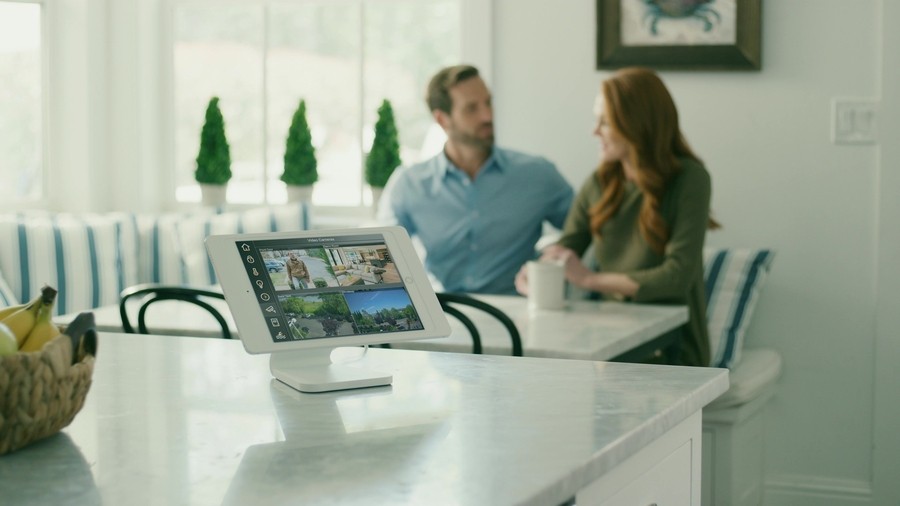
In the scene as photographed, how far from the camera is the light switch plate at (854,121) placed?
353cm

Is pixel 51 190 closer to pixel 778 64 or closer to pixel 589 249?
pixel 589 249

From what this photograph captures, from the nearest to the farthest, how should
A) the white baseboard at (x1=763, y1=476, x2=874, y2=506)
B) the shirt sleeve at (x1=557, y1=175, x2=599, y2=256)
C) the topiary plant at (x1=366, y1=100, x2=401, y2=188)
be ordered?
the shirt sleeve at (x1=557, y1=175, x2=599, y2=256) < the white baseboard at (x1=763, y1=476, x2=874, y2=506) < the topiary plant at (x1=366, y1=100, x2=401, y2=188)

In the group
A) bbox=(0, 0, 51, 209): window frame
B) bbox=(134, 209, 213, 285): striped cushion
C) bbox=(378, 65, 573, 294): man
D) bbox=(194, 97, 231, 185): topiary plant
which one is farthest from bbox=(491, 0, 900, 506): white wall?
bbox=(0, 0, 51, 209): window frame

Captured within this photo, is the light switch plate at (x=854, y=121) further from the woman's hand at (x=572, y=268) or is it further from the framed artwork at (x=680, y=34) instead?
the woman's hand at (x=572, y=268)

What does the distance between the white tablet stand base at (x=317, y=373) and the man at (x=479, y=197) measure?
206 cm

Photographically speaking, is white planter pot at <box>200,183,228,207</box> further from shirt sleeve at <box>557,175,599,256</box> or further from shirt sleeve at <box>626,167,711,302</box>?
shirt sleeve at <box>626,167,711,302</box>

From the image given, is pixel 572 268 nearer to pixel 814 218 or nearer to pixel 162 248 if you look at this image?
pixel 814 218

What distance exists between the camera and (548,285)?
2986mm

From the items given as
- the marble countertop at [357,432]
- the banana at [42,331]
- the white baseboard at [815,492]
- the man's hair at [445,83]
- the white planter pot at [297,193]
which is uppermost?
the man's hair at [445,83]

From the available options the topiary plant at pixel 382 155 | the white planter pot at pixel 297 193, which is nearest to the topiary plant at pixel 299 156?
the white planter pot at pixel 297 193

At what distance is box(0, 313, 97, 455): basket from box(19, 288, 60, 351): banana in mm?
22

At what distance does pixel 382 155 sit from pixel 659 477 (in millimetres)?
2732

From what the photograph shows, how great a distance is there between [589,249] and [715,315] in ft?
1.42

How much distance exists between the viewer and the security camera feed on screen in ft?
5.32
